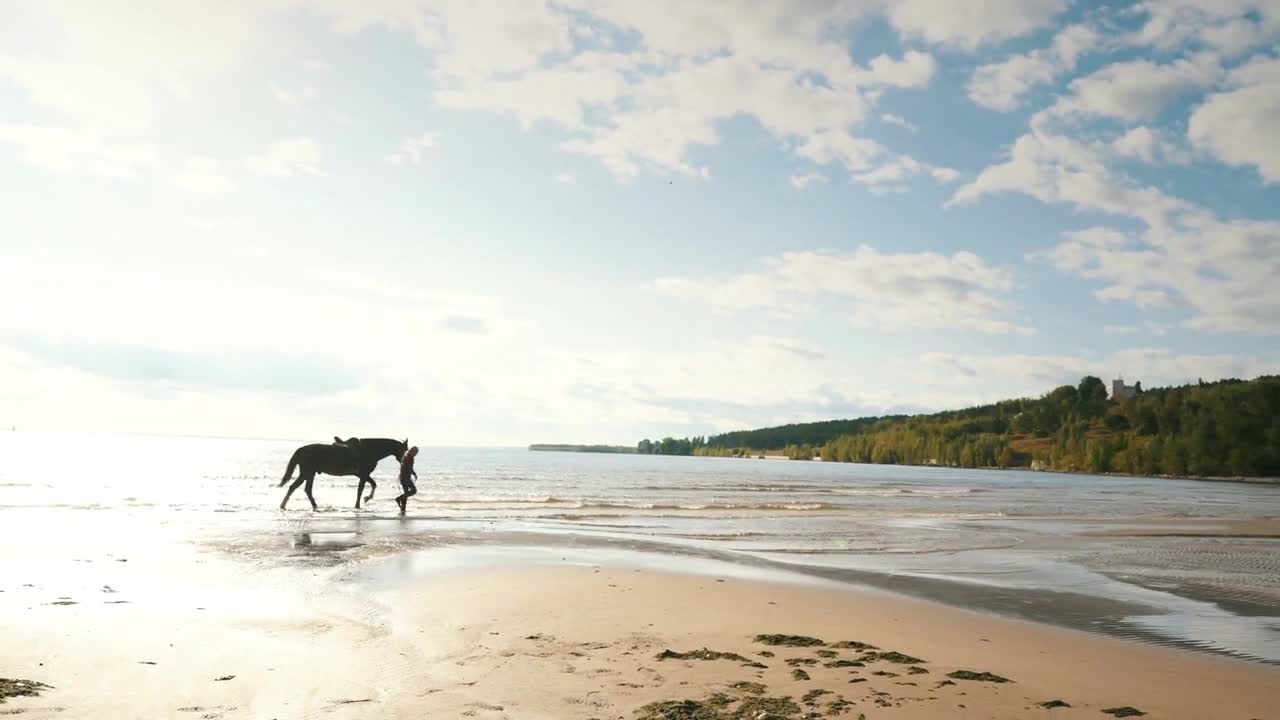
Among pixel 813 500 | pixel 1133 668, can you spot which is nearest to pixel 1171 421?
pixel 813 500

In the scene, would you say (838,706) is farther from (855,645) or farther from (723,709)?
(855,645)

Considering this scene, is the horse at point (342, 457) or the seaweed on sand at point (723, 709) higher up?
the horse at point (342, 457)

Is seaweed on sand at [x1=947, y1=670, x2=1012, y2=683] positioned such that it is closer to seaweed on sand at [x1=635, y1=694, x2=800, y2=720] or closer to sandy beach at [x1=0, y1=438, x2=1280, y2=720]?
sandy beach at [x1=0, y1=438, x2=1280, y2=720]

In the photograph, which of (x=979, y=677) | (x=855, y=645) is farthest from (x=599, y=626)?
(x=979, y=677)

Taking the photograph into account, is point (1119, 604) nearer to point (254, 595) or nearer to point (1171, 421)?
point (254, 595)

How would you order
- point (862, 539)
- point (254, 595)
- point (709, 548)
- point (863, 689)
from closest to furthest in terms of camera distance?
point (863, 689)
point (254, 595)
point (709, 548)
point (862, 539)

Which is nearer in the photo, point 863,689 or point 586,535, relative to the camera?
point 863,689

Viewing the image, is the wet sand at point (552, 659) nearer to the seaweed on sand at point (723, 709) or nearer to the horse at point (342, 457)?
the seaweed on sand at point (723, 709)

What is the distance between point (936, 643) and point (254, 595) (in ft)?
31.1

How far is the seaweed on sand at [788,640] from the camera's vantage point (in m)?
9.30

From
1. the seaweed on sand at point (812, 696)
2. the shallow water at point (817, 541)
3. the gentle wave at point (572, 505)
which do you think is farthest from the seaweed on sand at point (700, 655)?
the gentle wave at point (572, 505)

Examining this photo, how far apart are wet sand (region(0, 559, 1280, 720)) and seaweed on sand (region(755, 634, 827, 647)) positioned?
0.06 metres

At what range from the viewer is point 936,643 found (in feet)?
31.8

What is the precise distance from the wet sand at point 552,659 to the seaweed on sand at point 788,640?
58mm
